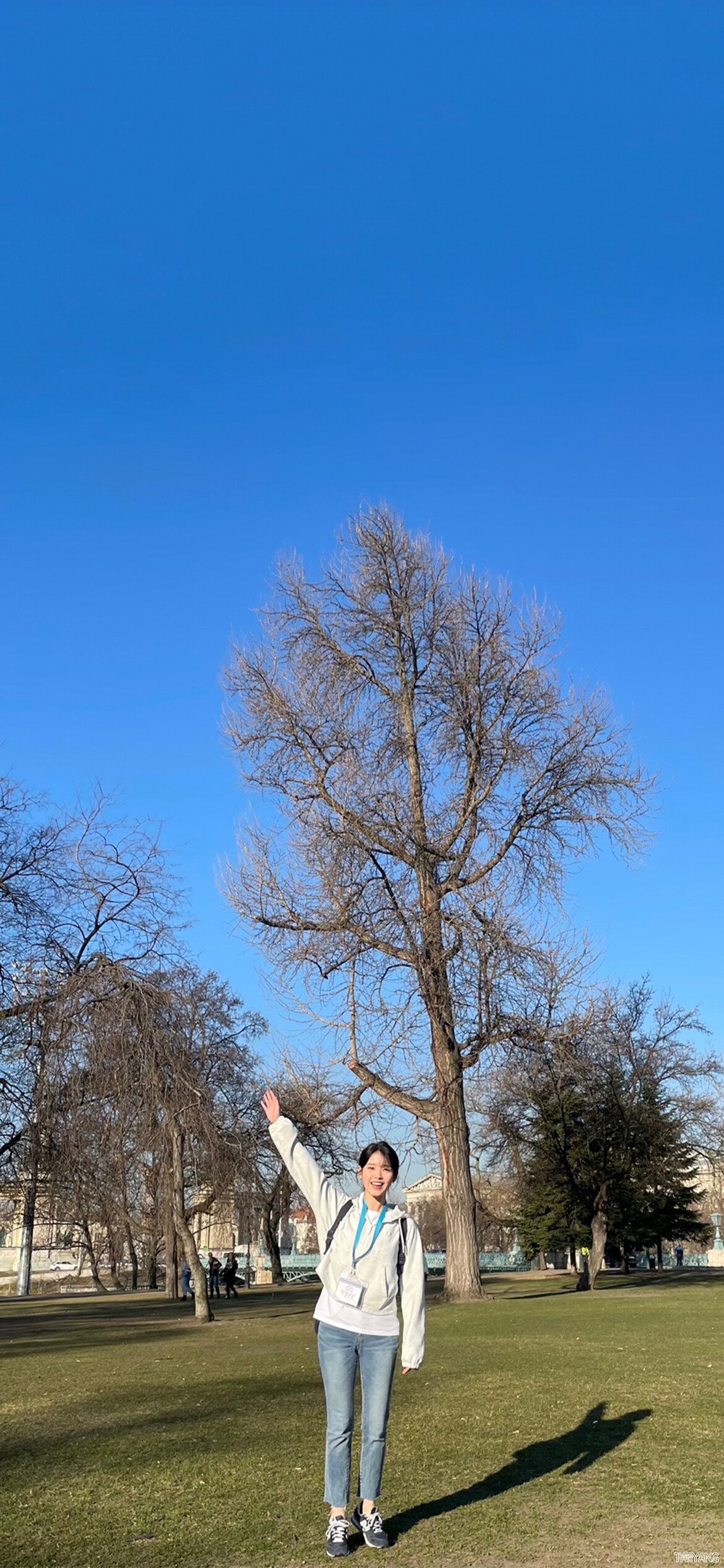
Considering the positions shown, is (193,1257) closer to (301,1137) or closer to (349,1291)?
(301,1137)

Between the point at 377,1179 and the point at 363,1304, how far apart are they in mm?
563

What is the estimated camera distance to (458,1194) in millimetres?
23641

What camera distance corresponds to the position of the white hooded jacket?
5672 millimetres

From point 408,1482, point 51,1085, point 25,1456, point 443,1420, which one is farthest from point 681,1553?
point 51,1085

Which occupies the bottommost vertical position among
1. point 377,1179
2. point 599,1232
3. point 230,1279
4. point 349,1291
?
point 230,1279

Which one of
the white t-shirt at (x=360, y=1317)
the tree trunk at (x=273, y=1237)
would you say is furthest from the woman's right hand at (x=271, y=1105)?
the tree trunk at (x=273, y=1237)

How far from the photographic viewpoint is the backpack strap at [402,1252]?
5754 millimetres

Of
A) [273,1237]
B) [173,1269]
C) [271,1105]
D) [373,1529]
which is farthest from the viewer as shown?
[273,1237]

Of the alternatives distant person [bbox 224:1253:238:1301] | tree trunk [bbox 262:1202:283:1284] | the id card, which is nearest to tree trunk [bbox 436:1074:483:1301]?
distant person [bbox 224:1253:238:1301]

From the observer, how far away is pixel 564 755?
2505cm

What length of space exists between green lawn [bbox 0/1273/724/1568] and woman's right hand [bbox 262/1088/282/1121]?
1.87 m

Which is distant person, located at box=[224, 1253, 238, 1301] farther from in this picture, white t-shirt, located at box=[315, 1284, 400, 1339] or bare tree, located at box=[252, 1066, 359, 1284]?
white t-shirt, located at box=[315, 1284, 400, 1339]

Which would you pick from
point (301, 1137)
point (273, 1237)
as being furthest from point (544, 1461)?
point (273, 1237)

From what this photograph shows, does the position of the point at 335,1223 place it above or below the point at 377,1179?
below
